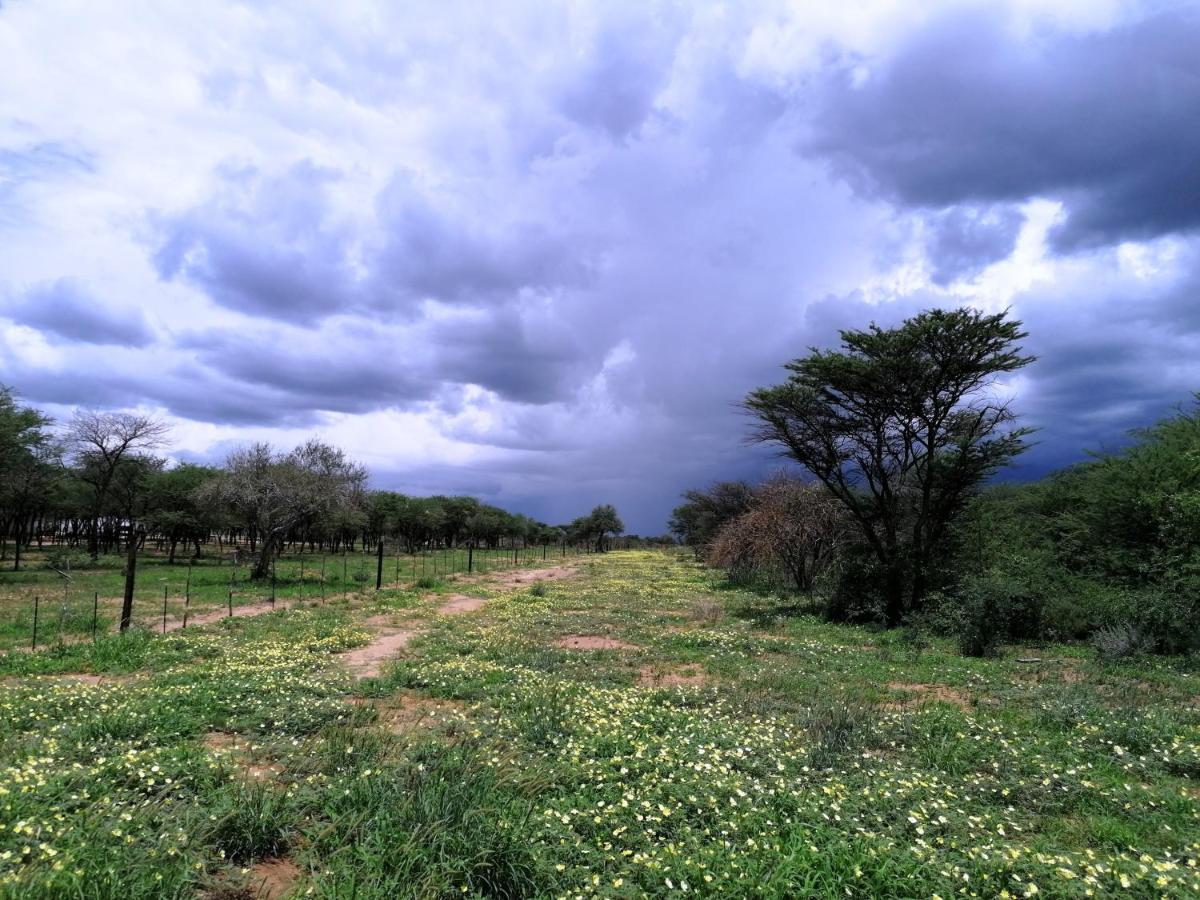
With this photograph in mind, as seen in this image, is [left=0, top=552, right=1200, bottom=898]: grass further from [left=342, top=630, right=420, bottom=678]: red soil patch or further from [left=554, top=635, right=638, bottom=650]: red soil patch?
[left=554, top=635, right=638, bottom=650]: red soil patch

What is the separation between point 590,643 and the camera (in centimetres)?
1571

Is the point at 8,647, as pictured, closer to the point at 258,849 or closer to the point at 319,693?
the point at 319,693

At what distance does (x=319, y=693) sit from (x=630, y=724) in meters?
5.08

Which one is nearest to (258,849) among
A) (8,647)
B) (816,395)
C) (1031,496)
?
(8,647)

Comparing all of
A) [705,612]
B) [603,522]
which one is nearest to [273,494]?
[705,612]

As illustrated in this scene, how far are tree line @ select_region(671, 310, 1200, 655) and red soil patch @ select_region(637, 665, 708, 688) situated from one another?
7.83 meters

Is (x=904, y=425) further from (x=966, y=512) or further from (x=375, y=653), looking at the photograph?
(x=375, y=653)

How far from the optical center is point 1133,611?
594 inches

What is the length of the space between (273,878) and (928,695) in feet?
35.0

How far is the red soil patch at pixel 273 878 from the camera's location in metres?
4.30

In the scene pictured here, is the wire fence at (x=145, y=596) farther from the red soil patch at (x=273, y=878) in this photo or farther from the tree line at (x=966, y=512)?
the tree line at (x=966, y=512)

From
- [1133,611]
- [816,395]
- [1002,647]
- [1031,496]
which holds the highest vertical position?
[816,395]

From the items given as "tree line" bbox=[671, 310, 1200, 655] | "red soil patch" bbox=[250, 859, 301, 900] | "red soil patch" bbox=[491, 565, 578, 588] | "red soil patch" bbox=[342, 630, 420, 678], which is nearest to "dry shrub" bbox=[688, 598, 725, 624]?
"tree line" bbox=[671, 310, 1200, 655]

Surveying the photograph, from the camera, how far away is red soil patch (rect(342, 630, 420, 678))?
38.9 feet
